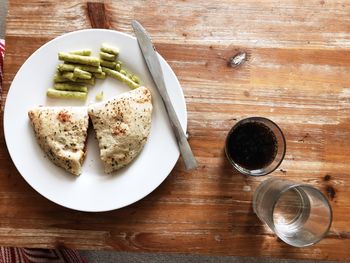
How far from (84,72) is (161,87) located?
0.20 metres

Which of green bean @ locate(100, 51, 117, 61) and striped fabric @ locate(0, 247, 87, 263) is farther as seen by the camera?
striped fabric @ locate(0, 247, 87, 263)

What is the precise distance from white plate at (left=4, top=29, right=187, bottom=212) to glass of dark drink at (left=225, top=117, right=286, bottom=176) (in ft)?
0.46

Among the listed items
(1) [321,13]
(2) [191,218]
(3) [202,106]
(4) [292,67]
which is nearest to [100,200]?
(2) [191,218]

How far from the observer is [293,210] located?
1.16m

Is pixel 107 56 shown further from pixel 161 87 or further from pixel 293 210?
pixel 293 210

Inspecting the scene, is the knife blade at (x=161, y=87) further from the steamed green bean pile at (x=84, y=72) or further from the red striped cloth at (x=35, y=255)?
the red striped cloth at (x=35, y=255)

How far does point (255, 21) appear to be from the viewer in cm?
120

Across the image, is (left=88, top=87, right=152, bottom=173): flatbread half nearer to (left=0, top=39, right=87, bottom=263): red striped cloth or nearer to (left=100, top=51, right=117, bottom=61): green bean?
(left=100, top=51, right=117, bottom=61): green bean

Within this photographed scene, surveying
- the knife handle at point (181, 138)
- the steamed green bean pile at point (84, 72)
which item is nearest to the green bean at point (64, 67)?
the steamed green bean pile at point (84, 72)

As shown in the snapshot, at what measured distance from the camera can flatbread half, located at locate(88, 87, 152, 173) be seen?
1114 millimetres

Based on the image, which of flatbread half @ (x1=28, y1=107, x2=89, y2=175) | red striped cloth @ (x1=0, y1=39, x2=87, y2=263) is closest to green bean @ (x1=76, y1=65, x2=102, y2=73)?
flatbread half @ (x1=28, y1=107, x2=89, y2=175)

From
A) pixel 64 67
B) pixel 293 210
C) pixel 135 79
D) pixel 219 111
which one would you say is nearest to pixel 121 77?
pixel 135 79

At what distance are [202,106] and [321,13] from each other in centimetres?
41

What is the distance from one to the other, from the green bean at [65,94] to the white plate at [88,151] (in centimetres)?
1
